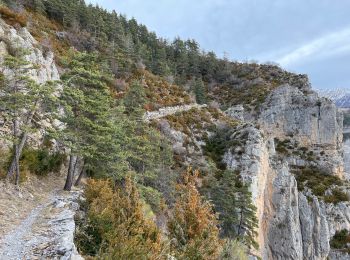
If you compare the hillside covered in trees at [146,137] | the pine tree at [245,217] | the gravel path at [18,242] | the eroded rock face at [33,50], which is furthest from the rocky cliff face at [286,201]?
the gravel path at [18,242]

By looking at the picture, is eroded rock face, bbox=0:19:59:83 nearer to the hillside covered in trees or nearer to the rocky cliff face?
the hillside covered in trees

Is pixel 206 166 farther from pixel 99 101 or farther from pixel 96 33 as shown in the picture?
pixel 96 33

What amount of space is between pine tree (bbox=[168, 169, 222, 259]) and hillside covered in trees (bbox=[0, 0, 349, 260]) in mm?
43

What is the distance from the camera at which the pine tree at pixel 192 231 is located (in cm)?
1037

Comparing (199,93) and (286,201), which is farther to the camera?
(199,93)

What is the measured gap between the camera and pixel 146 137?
91.6 feet

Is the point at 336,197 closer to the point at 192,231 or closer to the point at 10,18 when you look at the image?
the point at 192,231

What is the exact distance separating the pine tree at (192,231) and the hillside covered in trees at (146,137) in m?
0.04

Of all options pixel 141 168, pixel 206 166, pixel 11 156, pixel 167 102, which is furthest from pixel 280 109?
pixel 11 156

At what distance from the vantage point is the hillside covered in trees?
470 inches

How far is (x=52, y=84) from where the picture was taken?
18438 mm

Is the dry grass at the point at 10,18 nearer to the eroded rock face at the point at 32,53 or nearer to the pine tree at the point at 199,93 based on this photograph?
the eroded rock face at the point at 32,53

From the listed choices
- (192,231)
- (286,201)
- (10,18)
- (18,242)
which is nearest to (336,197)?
(286,201)

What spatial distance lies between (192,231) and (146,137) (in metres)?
17.4
